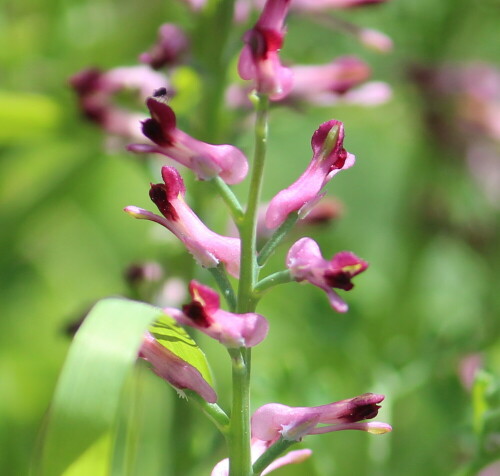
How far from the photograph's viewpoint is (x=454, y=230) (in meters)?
2.04

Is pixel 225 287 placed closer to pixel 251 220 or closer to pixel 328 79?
pixel 251 220

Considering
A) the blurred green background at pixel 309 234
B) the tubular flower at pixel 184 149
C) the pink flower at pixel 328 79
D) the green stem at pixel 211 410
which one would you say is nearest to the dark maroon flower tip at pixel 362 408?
the green stem at pixel 211 410

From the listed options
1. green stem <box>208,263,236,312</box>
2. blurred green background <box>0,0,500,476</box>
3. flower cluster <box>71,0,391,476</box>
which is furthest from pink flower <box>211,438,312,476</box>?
blurred green background <box>0,0,500,476</box>

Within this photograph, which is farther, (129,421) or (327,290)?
(129,421)

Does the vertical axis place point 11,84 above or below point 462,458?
above

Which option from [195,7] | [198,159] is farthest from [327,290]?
[195,7]

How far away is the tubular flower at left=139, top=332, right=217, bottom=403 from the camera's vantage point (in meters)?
0.69

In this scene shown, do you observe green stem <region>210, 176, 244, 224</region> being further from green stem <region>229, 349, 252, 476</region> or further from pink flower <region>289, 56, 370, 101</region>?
pink flower <region>289, 56, 370, 101</region>

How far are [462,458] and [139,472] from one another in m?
0.59

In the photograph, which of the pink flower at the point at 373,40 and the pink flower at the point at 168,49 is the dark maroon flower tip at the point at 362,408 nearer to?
the pink flower at the point at 168,49

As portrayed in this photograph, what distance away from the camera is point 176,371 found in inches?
27.1

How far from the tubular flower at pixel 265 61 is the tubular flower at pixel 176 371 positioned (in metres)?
0.24

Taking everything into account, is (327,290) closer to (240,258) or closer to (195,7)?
(240,258)

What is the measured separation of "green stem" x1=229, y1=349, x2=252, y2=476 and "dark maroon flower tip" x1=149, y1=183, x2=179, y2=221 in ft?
0.44
